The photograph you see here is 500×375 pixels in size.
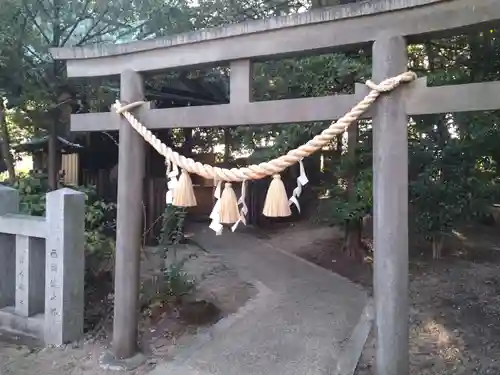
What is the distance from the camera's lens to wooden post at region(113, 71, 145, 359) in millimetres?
3787

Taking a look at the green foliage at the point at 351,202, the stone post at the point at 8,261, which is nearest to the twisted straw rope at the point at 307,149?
the stone post at the point at 8,261

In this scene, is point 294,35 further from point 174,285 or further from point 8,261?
point 8,261

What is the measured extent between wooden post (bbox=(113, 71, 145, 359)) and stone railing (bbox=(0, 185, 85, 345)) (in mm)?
732

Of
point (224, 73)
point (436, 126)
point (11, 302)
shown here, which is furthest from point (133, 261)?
point (224, 73)

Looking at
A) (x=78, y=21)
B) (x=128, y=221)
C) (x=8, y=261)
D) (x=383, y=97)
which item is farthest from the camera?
(x=78, y=21)

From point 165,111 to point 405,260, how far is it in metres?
2.06

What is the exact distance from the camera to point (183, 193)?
3.19 meters

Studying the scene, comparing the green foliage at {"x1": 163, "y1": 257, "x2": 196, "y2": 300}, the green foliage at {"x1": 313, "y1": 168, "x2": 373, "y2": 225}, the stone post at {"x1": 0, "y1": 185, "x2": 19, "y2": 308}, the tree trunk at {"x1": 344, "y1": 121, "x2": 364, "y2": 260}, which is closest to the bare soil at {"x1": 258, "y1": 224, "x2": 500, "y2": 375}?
the tree trunk at {"x1": 344, "y1": 121, "x2": 364, "y2": 260}

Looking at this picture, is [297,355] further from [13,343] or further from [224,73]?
[224,73]

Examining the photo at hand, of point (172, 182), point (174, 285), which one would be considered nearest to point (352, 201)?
point (174, 285)

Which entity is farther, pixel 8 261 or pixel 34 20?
pixel 34 20

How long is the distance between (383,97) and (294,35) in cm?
73

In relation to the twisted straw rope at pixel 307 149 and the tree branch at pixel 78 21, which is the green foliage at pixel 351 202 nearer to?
the twisted straw rope at pixel 307 149

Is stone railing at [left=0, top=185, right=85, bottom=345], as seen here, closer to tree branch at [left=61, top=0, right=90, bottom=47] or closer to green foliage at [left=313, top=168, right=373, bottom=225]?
tree branch at [left=61, top=0, right=90, bottom=47]
